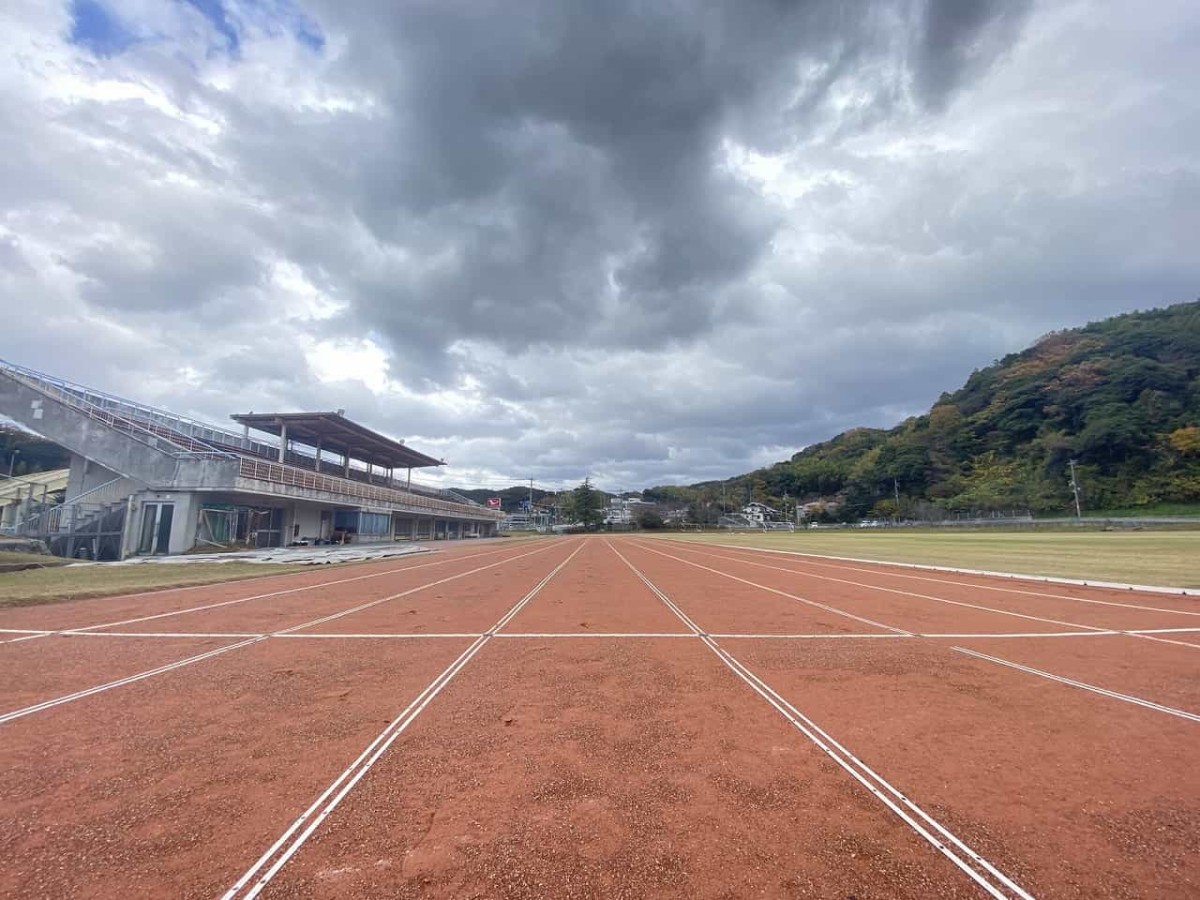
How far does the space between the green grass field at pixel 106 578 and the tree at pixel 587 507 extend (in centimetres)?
9275

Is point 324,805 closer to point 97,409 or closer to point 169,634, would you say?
point 169,634

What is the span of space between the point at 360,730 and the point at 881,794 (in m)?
4.27

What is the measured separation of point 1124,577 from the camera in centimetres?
1511

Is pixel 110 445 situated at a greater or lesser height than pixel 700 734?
greater

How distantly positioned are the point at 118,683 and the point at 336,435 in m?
48.6

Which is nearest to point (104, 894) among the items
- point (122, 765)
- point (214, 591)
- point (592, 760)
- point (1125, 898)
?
point (122, 765)

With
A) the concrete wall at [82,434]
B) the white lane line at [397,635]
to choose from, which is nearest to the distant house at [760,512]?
the concrete wall at [82,434]

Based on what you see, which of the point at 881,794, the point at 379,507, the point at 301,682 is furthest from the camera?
the point at 379,507

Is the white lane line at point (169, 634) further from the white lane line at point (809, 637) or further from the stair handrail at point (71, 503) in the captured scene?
the stair handrail at point (71, 503)

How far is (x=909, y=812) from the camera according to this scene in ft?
11.4

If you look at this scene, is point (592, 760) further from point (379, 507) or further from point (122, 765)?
point (379, 507)

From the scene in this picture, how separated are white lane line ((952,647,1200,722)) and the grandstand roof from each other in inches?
1761

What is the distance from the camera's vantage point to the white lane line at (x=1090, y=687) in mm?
5227

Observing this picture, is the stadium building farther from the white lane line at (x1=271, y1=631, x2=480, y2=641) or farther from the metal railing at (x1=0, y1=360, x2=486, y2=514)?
the white lane line at (x1=271, y1=631, x2=480, y2=641)
